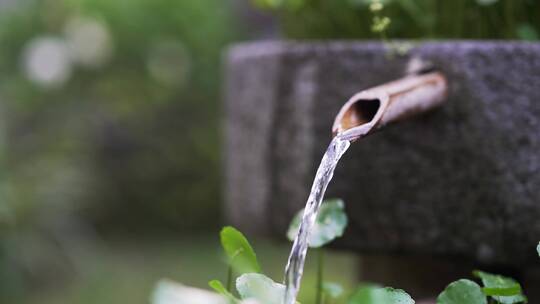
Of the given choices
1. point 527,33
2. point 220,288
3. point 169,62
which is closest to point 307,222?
point 220,288

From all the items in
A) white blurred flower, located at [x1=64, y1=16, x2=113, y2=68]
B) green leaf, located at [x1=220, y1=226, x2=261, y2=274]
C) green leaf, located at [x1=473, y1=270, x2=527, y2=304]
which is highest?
green leaf, located at [x1=220, y1=226, x2=261, y2=274]

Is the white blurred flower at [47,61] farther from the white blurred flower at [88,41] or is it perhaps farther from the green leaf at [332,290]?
the green leaf at [332,290]

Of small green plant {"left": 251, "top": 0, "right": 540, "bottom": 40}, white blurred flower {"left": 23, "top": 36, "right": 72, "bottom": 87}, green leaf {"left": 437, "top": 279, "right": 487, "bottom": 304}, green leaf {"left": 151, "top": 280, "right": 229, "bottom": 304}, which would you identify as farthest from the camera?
white blurred flower {"left": 23, "top": 36, "right": 72, "bottom": 87}

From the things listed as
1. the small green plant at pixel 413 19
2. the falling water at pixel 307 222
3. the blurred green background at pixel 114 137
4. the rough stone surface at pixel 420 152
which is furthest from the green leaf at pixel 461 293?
the blurred green background at pixel 114 137

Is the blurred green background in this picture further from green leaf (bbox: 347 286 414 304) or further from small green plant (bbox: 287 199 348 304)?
green leaf (bbox: 347 286 414 304)

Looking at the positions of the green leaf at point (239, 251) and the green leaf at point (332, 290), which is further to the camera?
the green leaf at point (332, 290)

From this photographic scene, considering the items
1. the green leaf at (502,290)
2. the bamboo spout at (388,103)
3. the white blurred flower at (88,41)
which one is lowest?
the white blurred flower at (88,41)

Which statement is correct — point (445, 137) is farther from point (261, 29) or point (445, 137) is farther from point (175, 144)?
point (261, 29)

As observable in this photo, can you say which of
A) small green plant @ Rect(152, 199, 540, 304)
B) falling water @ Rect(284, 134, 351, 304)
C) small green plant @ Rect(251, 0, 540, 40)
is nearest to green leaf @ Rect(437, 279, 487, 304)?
small green plant @ Rect(152, 199, 540, 304)
